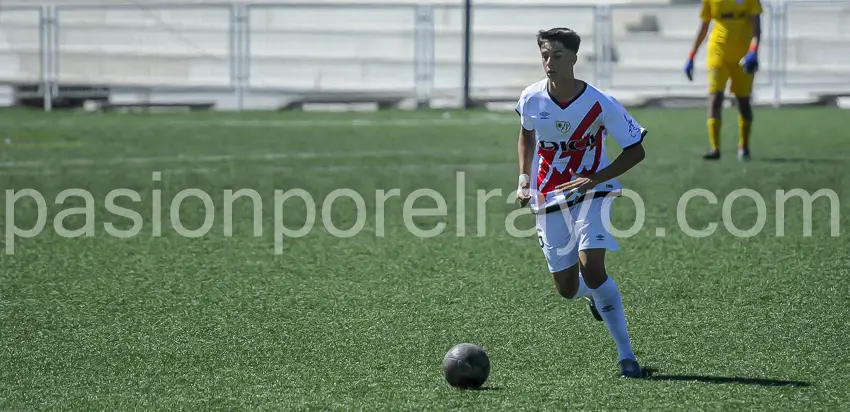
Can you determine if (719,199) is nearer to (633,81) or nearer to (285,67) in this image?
(633,81)

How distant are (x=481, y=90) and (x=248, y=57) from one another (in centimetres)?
454

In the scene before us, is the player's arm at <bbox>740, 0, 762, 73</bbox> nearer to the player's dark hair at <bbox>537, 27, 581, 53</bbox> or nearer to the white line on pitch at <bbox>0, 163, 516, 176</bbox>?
the white line on pitch at <bbox>0, 163, 516, 176</bbox>

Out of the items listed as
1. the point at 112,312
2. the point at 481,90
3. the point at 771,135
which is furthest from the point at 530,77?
the point at 112,312

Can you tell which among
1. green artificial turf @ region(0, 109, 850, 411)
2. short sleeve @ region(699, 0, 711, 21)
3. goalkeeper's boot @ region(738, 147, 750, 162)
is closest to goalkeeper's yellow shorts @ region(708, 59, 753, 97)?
short sleeve @ region(699, 0, 711, 21)

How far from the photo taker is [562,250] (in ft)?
20.4

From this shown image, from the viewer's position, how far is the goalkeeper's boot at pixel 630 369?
5.91 m

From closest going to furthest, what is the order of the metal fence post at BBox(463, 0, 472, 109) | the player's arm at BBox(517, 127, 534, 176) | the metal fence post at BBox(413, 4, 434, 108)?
the player's arm at BBox(517, 127, 534, 176) < the metal fence post at BBox(463, 0, 472, 109) < the metal fence post at BBox(413, 4, 434, 108)

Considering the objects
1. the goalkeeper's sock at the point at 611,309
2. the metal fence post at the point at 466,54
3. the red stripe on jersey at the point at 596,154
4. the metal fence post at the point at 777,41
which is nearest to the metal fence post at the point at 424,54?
the metal fence post at the point at 466,54

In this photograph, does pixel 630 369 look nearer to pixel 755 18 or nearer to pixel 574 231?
pixel 574 231

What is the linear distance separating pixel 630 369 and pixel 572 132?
111cm

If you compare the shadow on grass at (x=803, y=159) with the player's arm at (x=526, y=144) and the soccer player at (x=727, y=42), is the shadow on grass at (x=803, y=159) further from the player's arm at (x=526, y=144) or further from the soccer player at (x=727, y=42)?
the player's arm at (x=526, y=144)

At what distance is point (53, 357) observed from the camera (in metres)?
6.31

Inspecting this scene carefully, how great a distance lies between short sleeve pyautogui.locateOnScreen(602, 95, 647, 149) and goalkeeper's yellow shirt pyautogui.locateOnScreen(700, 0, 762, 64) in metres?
8.07

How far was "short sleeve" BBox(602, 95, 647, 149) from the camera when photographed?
239 inches
